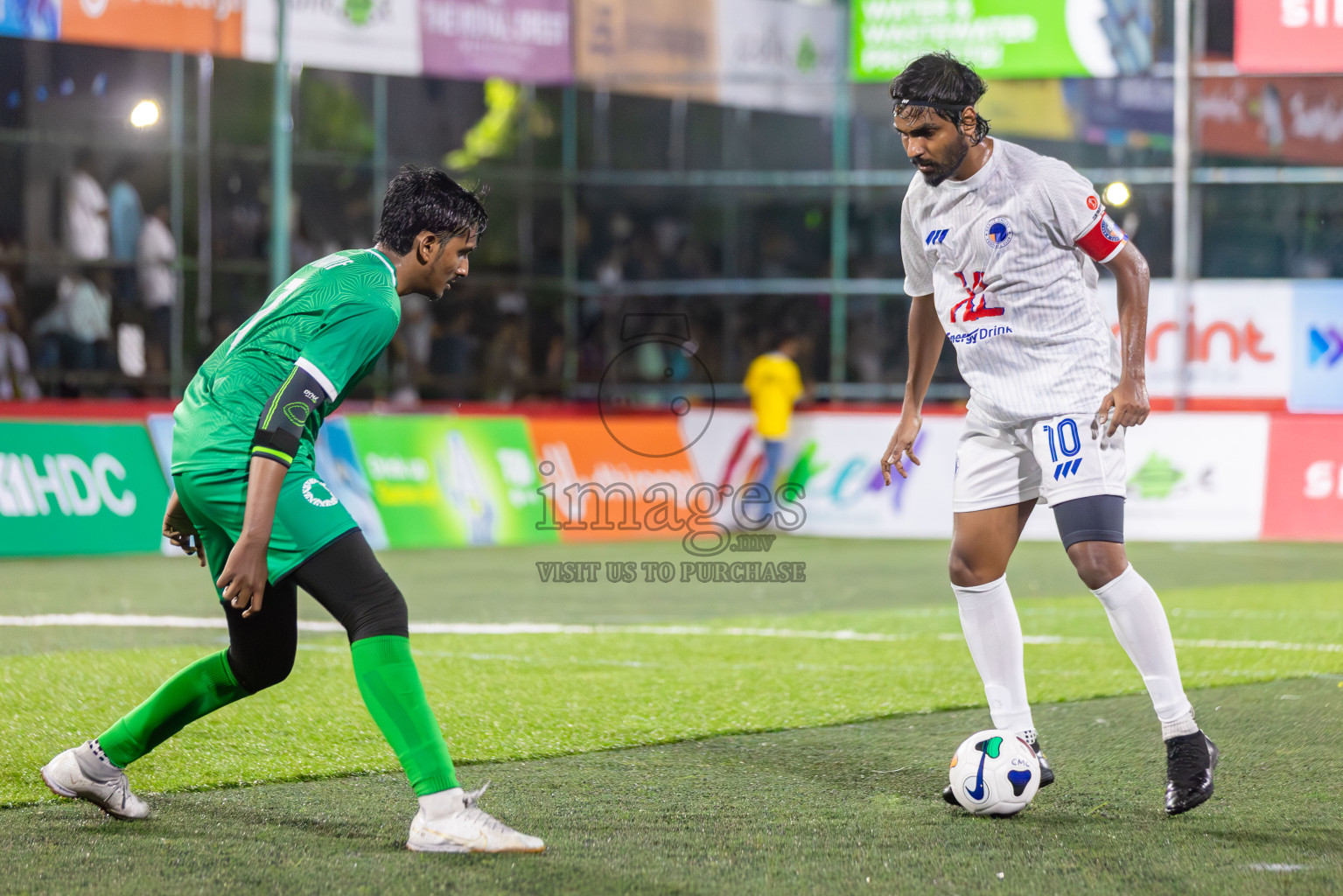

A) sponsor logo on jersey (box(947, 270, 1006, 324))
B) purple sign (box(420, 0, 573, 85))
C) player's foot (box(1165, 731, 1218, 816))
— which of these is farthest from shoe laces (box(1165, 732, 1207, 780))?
purple sign (box(420, 0, 573, 85))

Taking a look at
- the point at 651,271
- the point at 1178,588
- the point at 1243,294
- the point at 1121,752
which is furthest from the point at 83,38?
the point at 1121,752

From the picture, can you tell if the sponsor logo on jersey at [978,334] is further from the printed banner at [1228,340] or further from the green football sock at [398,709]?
the printed banner at [1228,340]

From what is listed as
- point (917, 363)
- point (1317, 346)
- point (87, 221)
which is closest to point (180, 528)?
point (917, 363)

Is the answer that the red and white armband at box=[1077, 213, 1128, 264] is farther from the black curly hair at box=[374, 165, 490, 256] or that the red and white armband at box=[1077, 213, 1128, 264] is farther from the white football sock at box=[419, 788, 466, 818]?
the white football sock at box=[419, 788, 466, 818]

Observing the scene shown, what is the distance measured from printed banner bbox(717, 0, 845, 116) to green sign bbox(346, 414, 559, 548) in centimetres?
1023

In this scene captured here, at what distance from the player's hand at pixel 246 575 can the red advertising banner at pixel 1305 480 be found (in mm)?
14081

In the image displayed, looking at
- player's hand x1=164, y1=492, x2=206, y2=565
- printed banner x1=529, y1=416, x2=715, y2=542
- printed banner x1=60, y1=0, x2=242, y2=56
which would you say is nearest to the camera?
player's hand x1=164, y1=492, x2=206, y2=565

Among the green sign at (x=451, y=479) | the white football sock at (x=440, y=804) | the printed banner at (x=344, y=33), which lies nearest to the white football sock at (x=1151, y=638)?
the white football sock at (x=440, y=804)

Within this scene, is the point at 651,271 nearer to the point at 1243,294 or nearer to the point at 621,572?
the point at 1243,294

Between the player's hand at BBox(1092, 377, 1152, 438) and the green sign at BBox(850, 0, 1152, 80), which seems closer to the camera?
Answer: the player's hand at BBox(1092, 377, 1152, 438)

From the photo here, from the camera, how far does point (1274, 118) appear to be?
2355cm

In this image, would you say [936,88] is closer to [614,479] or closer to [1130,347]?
[1130,347]

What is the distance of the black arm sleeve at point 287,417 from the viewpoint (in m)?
3.93

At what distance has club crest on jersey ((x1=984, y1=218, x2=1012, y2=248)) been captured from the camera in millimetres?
4797
